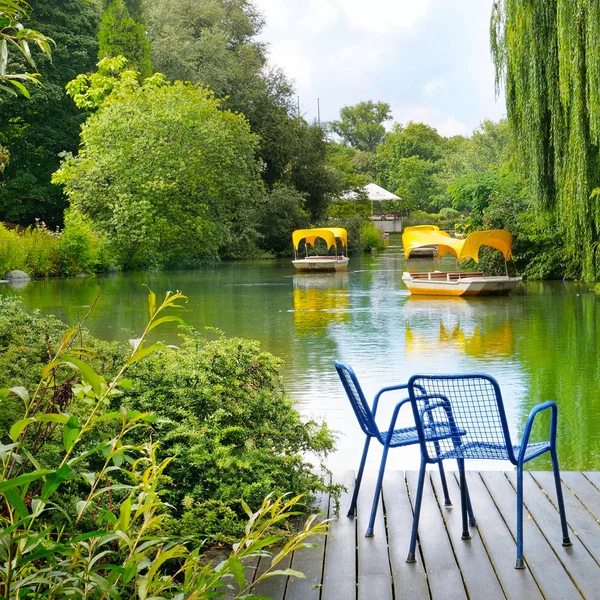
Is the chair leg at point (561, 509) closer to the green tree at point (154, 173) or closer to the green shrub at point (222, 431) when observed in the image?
the green shrub at point (222, 431)

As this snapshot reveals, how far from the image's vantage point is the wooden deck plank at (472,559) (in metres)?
3.42

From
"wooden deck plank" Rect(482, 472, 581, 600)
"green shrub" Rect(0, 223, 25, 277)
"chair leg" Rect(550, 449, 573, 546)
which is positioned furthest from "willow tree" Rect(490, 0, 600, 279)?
"green shrub" Rect(0, 223, 25, 277)

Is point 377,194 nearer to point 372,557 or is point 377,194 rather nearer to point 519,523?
point 372,557

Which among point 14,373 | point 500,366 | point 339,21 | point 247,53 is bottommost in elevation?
point 500,366

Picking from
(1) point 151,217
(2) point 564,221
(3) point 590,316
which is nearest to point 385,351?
(3) point 590,316

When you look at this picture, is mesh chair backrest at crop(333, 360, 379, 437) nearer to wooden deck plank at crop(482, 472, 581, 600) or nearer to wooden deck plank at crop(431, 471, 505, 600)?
wooden deck plank at crop(431, 471, 505, 600)

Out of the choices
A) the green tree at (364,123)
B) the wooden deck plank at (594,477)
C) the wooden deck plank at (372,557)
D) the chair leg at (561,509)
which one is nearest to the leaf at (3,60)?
the wooden deck plank at (372,557)

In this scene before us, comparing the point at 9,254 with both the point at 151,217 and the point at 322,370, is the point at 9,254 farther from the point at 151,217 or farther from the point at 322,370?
the point at 322,370

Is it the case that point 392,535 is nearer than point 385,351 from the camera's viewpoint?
Yes

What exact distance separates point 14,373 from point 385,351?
8.17 metres

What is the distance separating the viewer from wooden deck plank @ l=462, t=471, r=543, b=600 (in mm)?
3410

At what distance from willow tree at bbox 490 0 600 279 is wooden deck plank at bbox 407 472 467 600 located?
37.6 feet

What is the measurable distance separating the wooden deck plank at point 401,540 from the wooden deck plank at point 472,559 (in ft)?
0.55

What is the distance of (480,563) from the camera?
3.68 meters
